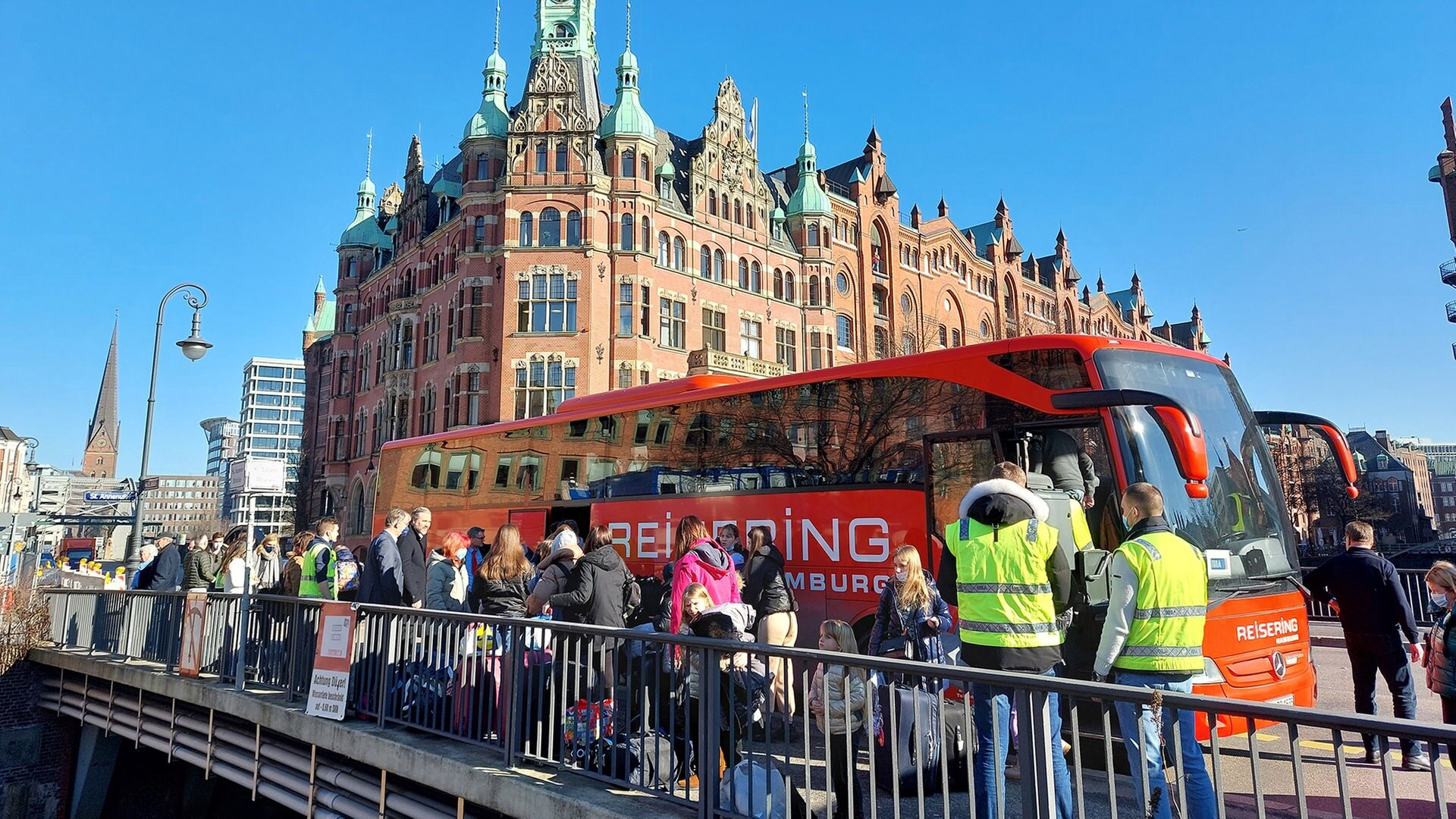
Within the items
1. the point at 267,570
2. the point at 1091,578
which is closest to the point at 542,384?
the point at 267,570

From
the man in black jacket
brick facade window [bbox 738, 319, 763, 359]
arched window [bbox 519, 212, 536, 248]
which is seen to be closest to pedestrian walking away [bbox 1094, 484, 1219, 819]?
the man in black jacket

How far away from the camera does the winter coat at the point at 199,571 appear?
14.0 metres

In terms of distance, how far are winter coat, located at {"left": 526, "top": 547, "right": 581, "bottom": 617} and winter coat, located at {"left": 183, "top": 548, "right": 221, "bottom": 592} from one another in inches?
362

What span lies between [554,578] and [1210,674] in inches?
215

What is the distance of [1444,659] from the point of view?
6.15 m

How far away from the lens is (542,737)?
21.6ft

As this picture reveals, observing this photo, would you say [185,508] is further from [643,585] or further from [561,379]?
[643,585]

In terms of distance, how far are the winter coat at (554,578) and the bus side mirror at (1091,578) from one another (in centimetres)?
428

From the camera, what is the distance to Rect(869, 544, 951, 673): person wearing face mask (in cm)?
686

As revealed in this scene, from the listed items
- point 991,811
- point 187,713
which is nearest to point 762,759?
point 991,811

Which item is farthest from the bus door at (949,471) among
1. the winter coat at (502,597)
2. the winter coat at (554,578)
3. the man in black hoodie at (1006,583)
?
the winter coat at (502,597)

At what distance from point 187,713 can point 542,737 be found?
7.66 m

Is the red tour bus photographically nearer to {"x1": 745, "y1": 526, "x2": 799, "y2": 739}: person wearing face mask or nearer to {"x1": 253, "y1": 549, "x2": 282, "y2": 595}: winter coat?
{"x1": 745, "y1": 526, "x2": 799, "y2": 739}: person wearing face mask

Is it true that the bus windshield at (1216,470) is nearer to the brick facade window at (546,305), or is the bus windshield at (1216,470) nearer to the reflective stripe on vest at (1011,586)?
the reflective stripe on vest at (1011,586)
